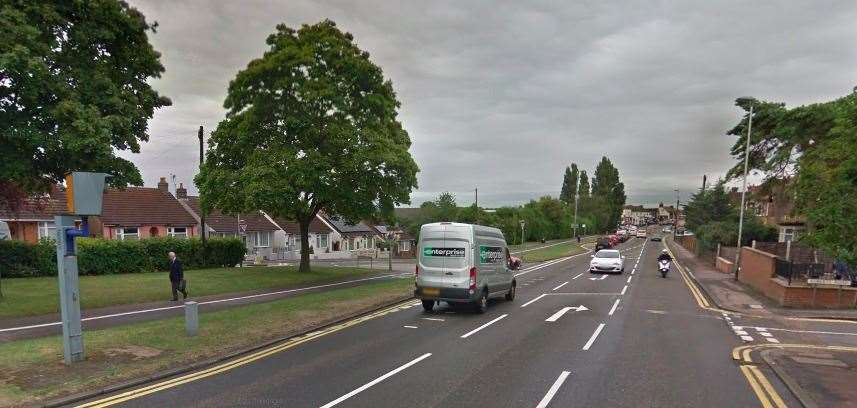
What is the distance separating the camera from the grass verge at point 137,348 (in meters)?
8.07

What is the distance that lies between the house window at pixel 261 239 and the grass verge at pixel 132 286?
91.0ft

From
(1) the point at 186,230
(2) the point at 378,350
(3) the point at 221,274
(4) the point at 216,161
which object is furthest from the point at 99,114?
(1) the point at 186,230

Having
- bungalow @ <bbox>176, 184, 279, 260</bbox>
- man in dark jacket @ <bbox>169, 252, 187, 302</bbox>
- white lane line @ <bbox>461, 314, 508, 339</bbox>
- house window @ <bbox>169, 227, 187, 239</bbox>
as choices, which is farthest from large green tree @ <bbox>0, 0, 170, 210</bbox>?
bungalow @ <bbox>176, 184, 279, 260</bbox>

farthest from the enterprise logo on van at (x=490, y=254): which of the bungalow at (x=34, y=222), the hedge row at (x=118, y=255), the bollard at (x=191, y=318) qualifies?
the bungalow at (x=34, y=222)

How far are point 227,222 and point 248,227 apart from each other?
221 centimetres

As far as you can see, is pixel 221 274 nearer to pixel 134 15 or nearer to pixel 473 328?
pixel 134 15

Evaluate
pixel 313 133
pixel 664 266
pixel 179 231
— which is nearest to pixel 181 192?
pixel 179 231

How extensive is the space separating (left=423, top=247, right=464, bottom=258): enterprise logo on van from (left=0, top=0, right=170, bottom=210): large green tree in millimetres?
9072

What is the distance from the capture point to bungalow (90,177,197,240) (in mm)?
41500

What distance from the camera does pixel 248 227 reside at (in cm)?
5428

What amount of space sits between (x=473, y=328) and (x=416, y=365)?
4.20 m

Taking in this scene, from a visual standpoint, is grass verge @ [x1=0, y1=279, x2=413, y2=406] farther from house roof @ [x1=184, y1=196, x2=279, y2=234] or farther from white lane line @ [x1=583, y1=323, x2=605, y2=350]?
house roof @ [x1=184, y1=196, x2=279, y2=234]

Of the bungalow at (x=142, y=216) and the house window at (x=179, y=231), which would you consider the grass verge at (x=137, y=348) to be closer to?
the bungalow at (x=142, y=216)

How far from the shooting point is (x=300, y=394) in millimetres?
7820
